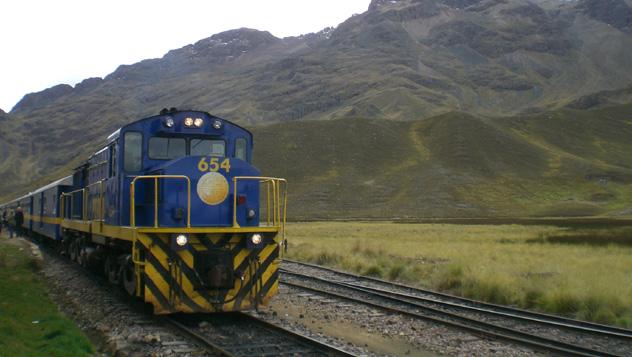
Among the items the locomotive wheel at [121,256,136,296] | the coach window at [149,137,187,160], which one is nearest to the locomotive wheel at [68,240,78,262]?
the locomotive wheel at [121,256,136,296]

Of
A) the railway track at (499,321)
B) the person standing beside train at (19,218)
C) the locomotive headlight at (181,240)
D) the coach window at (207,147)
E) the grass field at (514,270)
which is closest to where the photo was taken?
the railway track at (499,321)

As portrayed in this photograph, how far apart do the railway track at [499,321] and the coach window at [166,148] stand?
16.7 feet

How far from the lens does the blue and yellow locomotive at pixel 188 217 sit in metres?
10.1

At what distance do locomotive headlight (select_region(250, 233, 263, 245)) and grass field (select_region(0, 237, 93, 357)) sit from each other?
3.20m

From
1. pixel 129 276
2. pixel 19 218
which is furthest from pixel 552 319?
pixel 19 218

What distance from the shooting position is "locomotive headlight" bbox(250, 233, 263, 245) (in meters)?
10.7

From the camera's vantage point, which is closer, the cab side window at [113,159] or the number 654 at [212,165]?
the number 654 at [212,165]

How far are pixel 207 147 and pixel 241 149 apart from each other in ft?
2.56

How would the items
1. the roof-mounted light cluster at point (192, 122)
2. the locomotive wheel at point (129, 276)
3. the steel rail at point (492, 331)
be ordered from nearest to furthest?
the steel rail at point (492, 331), the locomotive wheel at point (129, 276), the roof-mounted light cluster at point (192, 122)

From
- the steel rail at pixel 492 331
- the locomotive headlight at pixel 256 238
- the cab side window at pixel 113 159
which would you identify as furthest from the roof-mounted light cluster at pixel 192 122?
the steel rail at pixel 492 331

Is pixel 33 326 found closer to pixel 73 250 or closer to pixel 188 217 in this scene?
pixel 188 217

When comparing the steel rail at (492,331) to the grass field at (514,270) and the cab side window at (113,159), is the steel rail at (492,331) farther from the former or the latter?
the cab side window at (113,159)

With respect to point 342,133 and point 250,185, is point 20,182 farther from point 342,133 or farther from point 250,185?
point 250,185

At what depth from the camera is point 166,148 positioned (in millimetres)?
11859
